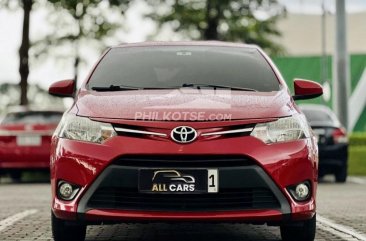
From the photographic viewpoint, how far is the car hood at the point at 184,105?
6.04m

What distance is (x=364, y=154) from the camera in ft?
68.0

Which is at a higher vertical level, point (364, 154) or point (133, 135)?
point (133, 135)

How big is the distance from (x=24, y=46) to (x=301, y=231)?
17.5 m

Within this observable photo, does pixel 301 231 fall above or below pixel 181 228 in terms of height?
above

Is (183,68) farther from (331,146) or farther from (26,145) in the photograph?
(331,146)

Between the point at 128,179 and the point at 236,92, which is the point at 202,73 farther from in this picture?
the point at 128,179

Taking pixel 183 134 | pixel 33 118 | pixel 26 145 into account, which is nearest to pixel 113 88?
pixel 183 134

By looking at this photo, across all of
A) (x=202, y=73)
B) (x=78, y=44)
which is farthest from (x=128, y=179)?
(x=78, y=44)

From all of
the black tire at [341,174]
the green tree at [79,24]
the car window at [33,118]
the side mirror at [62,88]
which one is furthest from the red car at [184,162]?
the green tree at [79,24]

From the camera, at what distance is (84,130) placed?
6141 mm

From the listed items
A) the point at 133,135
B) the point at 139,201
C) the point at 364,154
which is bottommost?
the point at 364,154

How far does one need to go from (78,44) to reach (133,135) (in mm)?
26634

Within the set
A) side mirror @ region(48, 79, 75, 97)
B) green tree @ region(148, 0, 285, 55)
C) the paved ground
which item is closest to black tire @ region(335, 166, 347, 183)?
the paved ground

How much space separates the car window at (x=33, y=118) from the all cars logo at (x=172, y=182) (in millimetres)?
9562
